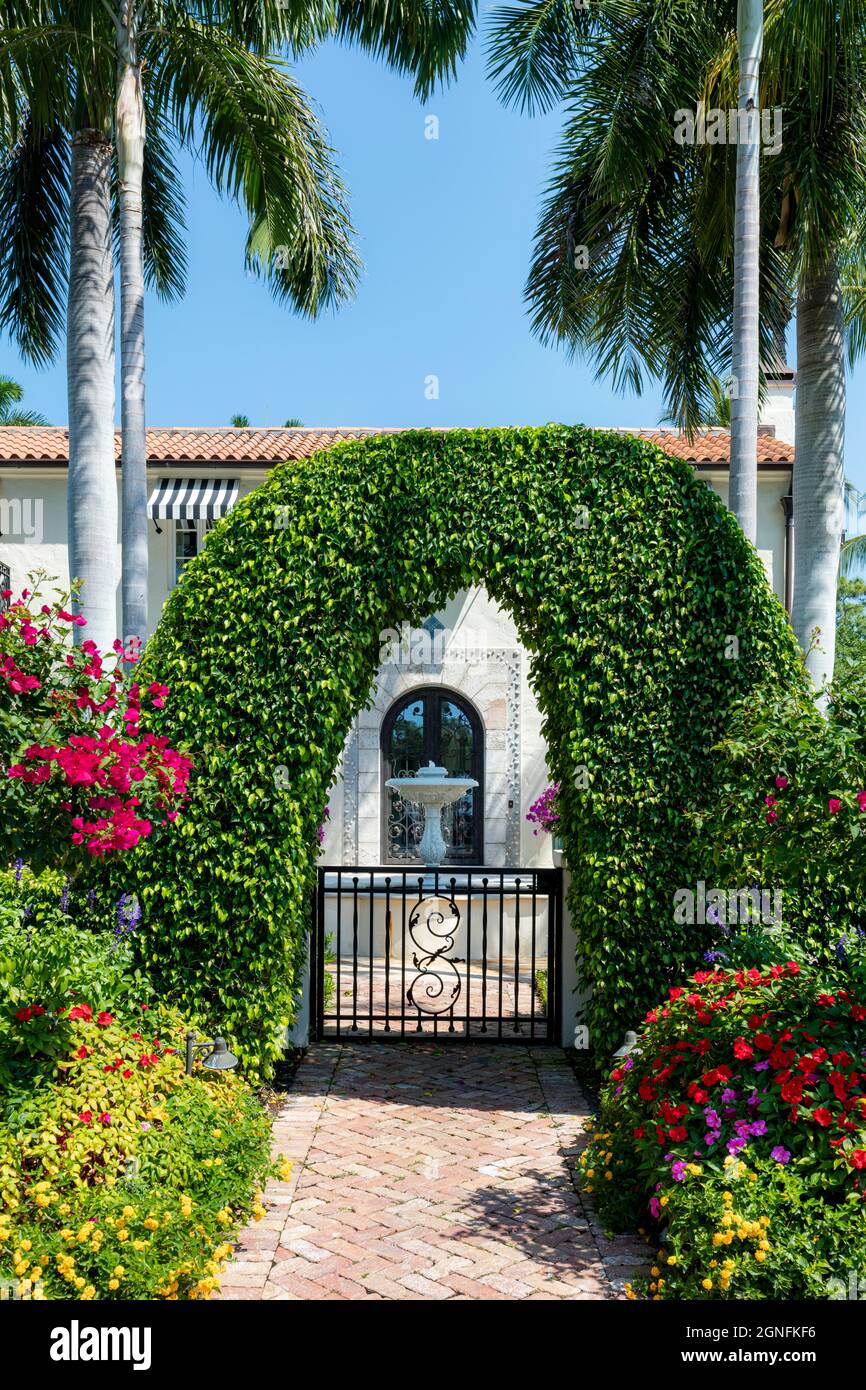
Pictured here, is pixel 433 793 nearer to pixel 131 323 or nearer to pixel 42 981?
pixel 131 323

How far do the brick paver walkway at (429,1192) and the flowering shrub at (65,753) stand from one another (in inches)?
86.7

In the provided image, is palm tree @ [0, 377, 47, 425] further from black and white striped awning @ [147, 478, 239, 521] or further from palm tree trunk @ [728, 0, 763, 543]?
palm tree trunk @ [728, 0, 763, 543]

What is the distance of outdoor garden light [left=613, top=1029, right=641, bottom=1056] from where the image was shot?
549 centimetres

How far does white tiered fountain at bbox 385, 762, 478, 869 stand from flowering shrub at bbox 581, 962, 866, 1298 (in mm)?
6233

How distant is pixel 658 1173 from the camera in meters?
4.23

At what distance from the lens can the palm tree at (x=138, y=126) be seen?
8.30 m

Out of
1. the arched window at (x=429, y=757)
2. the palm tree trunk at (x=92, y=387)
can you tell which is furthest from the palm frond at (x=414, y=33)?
the arched window at (x=429, y=757)

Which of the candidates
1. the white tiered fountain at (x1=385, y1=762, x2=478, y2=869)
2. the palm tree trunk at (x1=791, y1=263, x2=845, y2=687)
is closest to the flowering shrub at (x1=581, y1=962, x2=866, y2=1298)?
the palm tree trunk at (x1=791, y1=263, x2=845, y2=687)

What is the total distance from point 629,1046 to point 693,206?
28.4 feet

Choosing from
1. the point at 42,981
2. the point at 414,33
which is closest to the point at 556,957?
the point at 42,981

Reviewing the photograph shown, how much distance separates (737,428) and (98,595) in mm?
5850

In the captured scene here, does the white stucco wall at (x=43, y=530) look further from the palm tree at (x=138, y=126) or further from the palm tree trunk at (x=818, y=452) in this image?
the palm tree trunk at (x=818, y=452)
